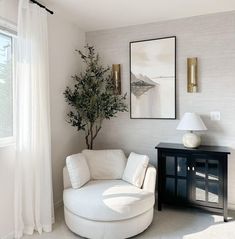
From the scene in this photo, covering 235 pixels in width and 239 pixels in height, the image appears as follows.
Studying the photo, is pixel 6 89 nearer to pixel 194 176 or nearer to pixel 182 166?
pixel 182 166

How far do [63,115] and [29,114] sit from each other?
2.68 ft

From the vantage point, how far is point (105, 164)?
3.04 m

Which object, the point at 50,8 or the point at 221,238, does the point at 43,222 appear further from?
the point at 50,8

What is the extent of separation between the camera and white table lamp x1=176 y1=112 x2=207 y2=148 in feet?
9.43

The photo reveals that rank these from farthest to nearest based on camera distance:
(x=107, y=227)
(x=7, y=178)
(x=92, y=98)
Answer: (x=92, y=98) → (x=7, y=178) → (x=107, y=227)

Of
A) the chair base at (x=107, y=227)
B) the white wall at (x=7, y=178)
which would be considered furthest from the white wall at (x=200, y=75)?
the white wall at (x=7, y=178)

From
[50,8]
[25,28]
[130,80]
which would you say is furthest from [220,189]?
[50,8]

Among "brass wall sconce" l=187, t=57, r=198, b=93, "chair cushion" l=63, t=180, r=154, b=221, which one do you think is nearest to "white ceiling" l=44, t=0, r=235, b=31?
"brass wall sconce" l=187, t=57, r=198, b=93

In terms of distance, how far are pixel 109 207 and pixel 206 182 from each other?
50.1 inches

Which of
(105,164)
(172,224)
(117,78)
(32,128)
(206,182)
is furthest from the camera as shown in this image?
(117,78)

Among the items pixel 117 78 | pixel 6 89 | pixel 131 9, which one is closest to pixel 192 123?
pixel 117 78

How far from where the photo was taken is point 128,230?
2311 mm

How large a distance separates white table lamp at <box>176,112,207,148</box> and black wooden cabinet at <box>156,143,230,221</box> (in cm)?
8

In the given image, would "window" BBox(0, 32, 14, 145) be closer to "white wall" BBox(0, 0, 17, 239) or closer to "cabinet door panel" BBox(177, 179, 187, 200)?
"white wall" BBox(0, 0, 17, 239)
